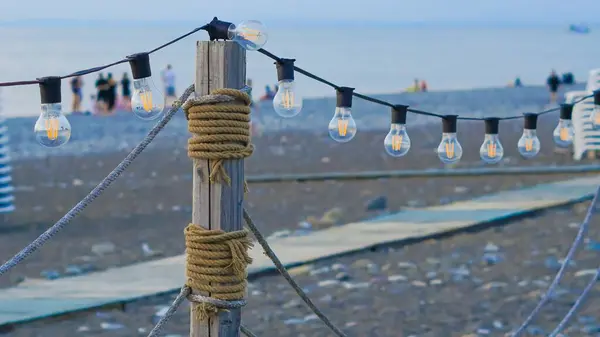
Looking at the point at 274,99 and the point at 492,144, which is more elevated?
the point at 274,99

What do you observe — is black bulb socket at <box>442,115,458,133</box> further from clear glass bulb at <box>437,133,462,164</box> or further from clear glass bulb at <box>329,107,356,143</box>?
clear glass bulb at <box>329,107,356,143</box>

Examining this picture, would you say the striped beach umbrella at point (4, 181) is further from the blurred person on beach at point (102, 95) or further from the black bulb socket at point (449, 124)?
the blurred person on beach at point (102, 95)

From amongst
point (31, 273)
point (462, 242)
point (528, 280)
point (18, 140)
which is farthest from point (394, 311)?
point (18, 140)

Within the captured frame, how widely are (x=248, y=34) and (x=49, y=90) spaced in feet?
2.36

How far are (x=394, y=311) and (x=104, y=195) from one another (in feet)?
29.8

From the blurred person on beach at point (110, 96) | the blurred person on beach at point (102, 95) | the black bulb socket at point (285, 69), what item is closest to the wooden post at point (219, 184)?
the black bulb socket at point (285, 69)

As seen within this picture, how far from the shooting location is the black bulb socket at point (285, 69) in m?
4.07

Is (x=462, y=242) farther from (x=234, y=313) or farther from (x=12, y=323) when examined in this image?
(x=234, y=313)

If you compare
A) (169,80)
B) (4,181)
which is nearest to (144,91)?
(4,181)

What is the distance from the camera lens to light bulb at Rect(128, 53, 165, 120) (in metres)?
3.70

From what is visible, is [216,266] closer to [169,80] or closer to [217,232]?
[217,232]

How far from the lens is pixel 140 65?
3.69 m

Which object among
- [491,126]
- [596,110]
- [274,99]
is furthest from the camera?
[596,110]

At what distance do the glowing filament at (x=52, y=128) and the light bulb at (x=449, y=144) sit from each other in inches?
83.3
